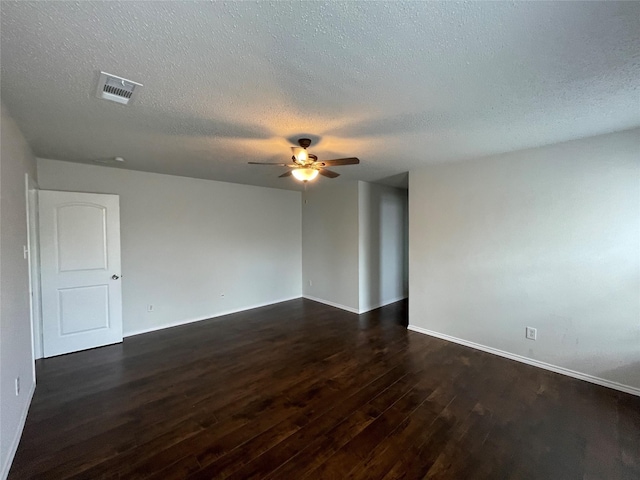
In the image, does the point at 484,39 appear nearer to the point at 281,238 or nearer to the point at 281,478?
the point at 281,478

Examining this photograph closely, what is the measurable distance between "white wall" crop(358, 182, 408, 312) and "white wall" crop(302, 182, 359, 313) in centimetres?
17

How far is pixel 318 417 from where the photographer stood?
7.30 feet

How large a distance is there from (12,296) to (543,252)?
191 inches

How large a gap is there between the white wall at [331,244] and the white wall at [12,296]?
148 inches

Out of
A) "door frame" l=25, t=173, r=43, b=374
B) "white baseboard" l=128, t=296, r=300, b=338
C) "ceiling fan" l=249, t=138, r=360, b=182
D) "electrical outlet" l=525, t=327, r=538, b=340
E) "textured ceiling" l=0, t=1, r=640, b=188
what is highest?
"textured ceiling" l=0, t=1, r=640, b=188

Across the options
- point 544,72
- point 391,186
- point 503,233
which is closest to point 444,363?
point 503,233

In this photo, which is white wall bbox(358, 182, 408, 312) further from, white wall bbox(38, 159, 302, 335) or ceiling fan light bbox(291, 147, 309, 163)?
ceiling fan light bbox(291, 147, 309, 163)

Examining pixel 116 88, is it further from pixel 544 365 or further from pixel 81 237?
pixel 544 365

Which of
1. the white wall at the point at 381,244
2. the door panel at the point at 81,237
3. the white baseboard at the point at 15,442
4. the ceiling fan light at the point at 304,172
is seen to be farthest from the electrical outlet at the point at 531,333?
the door panel at the point at 81,237

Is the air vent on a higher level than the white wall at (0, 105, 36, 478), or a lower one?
higher

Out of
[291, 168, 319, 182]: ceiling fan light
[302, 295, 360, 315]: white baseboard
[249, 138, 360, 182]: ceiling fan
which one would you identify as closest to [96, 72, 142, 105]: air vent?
[249, 138, 360, 182]: ceiling fan

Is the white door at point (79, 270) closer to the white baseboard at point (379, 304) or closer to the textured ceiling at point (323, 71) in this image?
the textured ceiling at point (323, 71)

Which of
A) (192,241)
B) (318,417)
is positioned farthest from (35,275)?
(318,417)

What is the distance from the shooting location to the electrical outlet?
3.09 m
